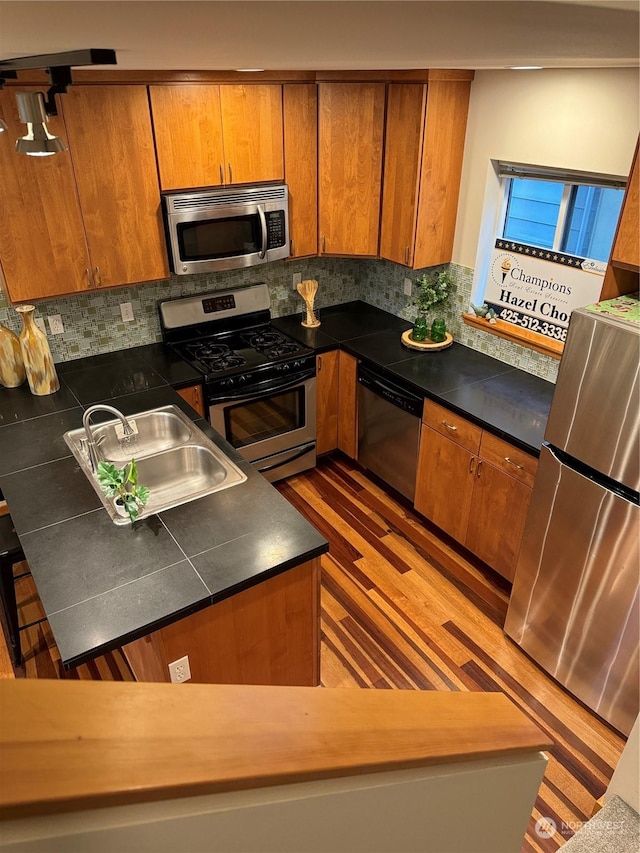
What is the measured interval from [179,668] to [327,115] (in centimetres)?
294

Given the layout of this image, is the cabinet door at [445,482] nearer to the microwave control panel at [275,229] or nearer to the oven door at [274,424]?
the oven door at [274,424]

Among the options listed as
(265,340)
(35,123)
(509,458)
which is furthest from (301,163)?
(509,458)

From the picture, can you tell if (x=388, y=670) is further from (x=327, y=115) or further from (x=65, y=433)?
(x=327, y=115)

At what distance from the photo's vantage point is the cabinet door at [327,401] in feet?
12.7

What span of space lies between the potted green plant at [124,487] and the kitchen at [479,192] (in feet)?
5.06

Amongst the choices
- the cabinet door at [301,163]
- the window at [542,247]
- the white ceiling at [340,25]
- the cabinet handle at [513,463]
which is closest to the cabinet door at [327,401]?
the cabinet door at [301,163]

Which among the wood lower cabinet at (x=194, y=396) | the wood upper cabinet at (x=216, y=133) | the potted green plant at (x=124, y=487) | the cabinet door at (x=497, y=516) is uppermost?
the wood upper cabinet at (x=216, y=133)

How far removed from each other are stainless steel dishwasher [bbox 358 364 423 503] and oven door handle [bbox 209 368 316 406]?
36cm

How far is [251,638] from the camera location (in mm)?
2225

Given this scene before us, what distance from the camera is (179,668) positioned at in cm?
208

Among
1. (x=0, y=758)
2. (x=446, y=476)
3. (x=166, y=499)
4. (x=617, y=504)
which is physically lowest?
(x=446, y=476)

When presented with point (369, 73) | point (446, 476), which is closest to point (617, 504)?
point (446, 476)

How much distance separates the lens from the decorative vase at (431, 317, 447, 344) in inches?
145

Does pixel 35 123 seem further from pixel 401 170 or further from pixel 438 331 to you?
pixel 438 331
